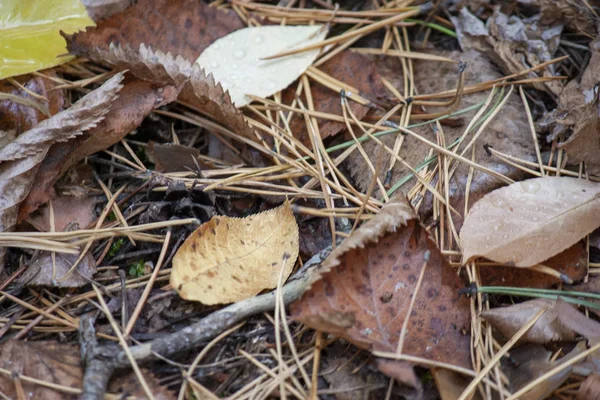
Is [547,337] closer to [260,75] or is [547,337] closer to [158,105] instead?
[260,75]

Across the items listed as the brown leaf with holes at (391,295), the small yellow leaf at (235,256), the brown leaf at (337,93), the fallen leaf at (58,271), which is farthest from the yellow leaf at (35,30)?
the brown leaf with holes at (391,295)

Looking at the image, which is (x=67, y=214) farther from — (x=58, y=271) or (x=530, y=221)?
(x=530, y=221)

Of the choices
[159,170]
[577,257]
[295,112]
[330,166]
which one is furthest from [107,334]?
[577,257]

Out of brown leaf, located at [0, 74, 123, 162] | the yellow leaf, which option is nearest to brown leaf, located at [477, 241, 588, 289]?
brown leaf, located at [0, 74, 123, 162]

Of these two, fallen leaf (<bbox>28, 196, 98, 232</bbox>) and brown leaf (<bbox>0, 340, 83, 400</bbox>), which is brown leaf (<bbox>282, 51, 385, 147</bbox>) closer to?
fallen leaf (<bbox>28, 196, 98, 232</bbox>)

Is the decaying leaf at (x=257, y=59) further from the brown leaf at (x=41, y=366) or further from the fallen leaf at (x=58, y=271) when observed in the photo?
the brown leaf at (x=41, y=366)

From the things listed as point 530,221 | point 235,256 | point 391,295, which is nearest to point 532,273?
point 530,221
